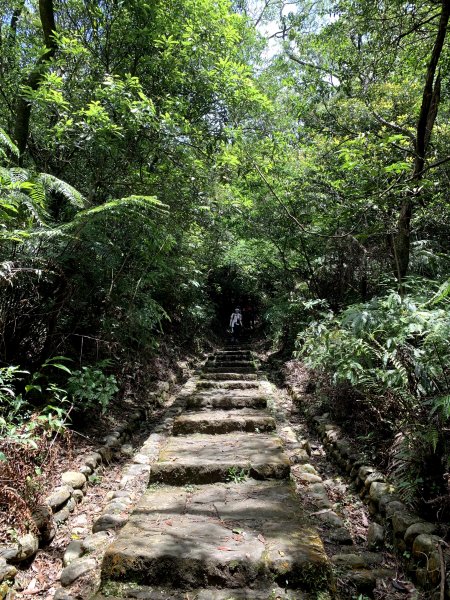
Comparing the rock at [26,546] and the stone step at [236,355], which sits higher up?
the stone step at [236,355]

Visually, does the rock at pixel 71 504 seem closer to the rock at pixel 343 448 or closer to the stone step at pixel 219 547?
the stone step at pixel 219 547

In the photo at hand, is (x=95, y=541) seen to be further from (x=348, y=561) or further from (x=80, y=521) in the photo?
(x=348, y=561)

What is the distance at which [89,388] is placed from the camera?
456cm

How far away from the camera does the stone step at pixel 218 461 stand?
3738 millimetres

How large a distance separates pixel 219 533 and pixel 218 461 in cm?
118

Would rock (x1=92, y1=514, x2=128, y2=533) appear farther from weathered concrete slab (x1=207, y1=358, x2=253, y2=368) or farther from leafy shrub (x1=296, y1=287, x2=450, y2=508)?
weathered concrete slab (x1=207, y1=358, x2=253, y2=368)

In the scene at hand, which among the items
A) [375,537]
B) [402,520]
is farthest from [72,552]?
[402,520]

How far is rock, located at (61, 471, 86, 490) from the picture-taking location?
3625 mm

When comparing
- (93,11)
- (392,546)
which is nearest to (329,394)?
(392,546)

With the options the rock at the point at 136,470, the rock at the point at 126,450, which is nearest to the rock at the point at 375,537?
the rock at the point at 136,470

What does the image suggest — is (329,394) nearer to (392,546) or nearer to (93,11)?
(392,546)

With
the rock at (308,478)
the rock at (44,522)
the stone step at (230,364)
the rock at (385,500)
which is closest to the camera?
the rock at (44,522)

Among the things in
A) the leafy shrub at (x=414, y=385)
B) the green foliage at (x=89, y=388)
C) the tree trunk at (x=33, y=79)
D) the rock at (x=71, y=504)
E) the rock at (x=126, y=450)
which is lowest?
the rock at (x=126, y=450)

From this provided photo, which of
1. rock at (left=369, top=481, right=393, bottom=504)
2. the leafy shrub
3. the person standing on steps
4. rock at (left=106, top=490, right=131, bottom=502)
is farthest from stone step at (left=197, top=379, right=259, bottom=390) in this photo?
the person standing on steps
